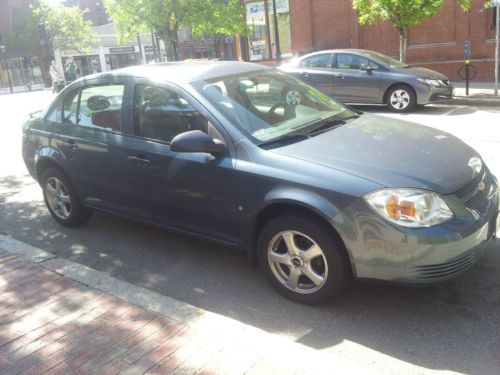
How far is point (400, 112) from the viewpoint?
1201 cm

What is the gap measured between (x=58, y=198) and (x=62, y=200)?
0.19 ft

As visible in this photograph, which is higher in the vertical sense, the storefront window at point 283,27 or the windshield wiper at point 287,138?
the storefront window at point 283,27

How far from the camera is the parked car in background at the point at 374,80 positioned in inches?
463

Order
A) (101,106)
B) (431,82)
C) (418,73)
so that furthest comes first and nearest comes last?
(418,73) → (431,82) → (101,106)

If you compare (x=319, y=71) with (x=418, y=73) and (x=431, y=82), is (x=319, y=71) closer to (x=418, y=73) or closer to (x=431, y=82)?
(x=418, y=73)

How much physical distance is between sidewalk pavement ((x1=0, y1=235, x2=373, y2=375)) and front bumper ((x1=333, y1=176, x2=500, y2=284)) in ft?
2.17

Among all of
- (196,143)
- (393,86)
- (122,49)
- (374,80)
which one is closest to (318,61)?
(374,80)

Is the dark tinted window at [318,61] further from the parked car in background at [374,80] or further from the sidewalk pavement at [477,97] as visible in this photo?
the sidewalk pavement at [477,97]

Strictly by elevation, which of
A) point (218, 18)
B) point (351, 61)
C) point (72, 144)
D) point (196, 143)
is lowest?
point (72, 144)

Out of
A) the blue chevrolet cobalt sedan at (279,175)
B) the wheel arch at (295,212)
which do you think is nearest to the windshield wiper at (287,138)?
the blue chevrolet cobalt sedan at (279,175)

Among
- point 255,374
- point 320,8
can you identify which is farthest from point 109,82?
point 320,8

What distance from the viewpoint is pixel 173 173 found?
4.09m

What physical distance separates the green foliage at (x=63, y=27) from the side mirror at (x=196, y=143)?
159 ft

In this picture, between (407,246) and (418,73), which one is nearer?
(407,246)
